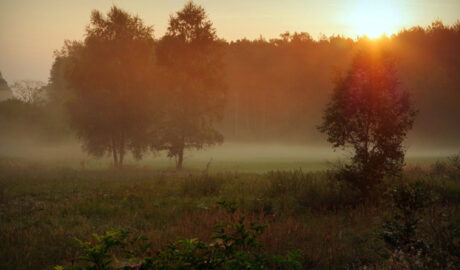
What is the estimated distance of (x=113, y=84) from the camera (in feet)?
99.9

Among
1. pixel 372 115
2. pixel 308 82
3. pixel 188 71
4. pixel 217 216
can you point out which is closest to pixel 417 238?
pixel 217 216

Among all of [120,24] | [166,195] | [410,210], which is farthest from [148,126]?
[410,210]

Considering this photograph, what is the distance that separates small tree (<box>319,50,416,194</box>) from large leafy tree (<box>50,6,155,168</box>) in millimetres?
20399

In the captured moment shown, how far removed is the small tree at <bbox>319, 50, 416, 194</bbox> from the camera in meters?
12.6

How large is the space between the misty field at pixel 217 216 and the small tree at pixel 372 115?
840mm

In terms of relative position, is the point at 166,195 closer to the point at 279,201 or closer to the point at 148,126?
the point at 279,201

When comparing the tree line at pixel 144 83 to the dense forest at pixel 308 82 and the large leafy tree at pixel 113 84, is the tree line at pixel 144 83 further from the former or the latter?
the dense forest at pixel 308 82

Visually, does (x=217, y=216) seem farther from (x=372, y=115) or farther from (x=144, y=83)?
(x=144, y=83)

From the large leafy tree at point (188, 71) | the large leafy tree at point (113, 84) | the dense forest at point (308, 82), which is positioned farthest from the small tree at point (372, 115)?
the dense forest at point (308, 82)

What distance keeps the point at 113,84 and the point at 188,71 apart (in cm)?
605

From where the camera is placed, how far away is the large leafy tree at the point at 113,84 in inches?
1185

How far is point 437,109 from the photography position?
5556 centimetres

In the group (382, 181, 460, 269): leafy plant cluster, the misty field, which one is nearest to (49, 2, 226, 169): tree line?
the misty field

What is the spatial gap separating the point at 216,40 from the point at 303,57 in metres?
42.5
